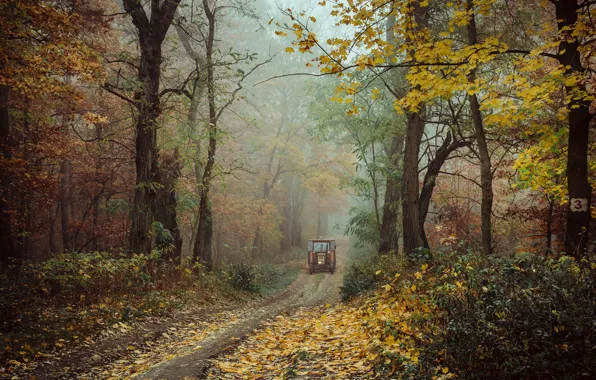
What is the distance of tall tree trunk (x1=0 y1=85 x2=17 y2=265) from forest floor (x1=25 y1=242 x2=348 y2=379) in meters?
5.32

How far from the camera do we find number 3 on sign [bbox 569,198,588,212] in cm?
582

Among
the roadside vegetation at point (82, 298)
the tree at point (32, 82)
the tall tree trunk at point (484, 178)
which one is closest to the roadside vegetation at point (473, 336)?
the tall tree trunk at point (484, 178)

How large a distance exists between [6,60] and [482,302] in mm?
9359

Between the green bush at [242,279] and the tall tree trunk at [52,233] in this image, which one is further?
the tall tree trunk at [52,233]

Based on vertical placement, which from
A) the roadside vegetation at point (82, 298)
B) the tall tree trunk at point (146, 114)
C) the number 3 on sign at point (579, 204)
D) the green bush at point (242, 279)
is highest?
the tall tree trunk at point (146, 114)

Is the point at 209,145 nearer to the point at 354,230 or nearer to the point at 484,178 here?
the point at 354,230

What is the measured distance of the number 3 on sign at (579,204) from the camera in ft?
19.1

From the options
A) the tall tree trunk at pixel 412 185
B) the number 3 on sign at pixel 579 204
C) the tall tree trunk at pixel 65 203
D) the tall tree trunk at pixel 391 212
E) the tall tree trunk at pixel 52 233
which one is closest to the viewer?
the number 3 on sign at pixel 579 204

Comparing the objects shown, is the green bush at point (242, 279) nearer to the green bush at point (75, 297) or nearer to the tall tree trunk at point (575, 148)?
the green bush at point (75, 297)

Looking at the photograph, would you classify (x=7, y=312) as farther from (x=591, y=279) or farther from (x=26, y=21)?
(x=591, y=279)

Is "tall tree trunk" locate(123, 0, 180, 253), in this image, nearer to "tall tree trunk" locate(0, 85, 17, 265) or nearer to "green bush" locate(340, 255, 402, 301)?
"tall tree trunk" locate(0, 85, 17, 265)

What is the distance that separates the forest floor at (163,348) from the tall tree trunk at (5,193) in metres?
5.32

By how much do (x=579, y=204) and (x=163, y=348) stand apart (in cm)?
675

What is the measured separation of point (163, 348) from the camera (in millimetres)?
6746
